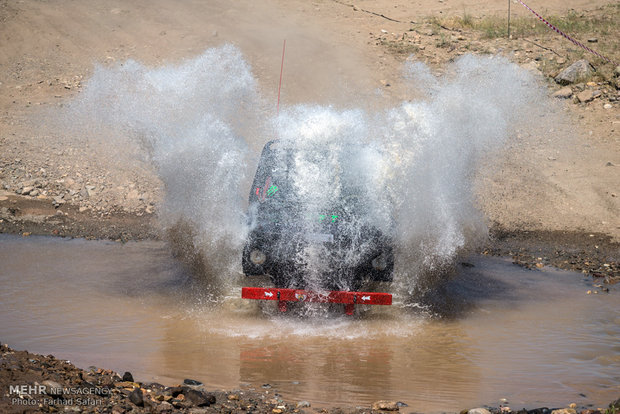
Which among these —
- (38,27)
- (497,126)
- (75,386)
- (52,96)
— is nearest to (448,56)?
(497,126)

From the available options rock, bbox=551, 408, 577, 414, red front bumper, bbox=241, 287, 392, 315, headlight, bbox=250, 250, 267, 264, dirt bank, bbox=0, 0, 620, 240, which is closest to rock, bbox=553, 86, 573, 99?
dirt bank, bbox=0, 0, 620, 240

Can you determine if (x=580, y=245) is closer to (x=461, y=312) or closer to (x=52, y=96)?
(x=461, y=312)

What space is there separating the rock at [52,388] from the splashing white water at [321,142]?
303 cm

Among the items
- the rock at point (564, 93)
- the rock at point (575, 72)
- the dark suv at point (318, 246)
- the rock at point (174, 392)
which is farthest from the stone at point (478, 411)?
the rock at point (575, 72)

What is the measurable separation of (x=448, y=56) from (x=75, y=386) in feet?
47.1

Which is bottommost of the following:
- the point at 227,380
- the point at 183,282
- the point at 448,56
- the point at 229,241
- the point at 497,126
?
the point at 227,380

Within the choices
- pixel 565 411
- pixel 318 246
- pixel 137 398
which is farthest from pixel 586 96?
pixel 137 398

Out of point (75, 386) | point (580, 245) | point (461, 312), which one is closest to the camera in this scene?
point (75, 386)

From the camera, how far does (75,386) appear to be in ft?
15.5

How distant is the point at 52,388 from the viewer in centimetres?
450

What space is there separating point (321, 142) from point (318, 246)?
201 centimetres

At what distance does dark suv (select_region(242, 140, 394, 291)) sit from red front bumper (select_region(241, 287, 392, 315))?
316 mm

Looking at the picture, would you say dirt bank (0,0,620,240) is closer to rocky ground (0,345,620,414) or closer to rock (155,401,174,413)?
rocky ground (0,345,620,414)

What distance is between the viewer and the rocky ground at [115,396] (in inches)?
172
